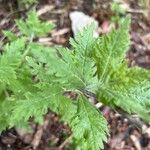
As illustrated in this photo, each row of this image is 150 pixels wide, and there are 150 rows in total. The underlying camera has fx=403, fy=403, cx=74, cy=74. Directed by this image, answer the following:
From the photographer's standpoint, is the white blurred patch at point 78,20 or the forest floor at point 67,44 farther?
the white blurred patch at point 78,20

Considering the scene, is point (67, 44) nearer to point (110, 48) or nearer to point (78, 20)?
point (78, 20)

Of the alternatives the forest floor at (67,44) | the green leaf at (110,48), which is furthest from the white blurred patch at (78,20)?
the green leaf at (110,48)

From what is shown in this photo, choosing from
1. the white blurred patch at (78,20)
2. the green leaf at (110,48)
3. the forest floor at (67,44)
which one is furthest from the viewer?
the white blurred patch at (78,20)

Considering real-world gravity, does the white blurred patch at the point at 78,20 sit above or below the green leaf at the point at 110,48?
Result: below

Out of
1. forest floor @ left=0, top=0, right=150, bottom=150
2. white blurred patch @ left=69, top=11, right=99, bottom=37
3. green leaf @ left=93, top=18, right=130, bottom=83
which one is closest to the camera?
green leaf @ left=93, top=18, right=130, bottom=83

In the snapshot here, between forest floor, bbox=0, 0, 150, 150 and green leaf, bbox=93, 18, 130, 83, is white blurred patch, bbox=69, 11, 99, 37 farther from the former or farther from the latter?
green leaf, bbox=93, 18, 130, 83

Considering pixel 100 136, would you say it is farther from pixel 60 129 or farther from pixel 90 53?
pixel 60 129

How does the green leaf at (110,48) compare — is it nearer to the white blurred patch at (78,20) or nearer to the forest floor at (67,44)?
the forest floor at (67,44)

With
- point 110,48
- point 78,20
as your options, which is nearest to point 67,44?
point 78,20

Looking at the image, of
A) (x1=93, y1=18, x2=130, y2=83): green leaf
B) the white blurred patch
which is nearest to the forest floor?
the white blurred patch
